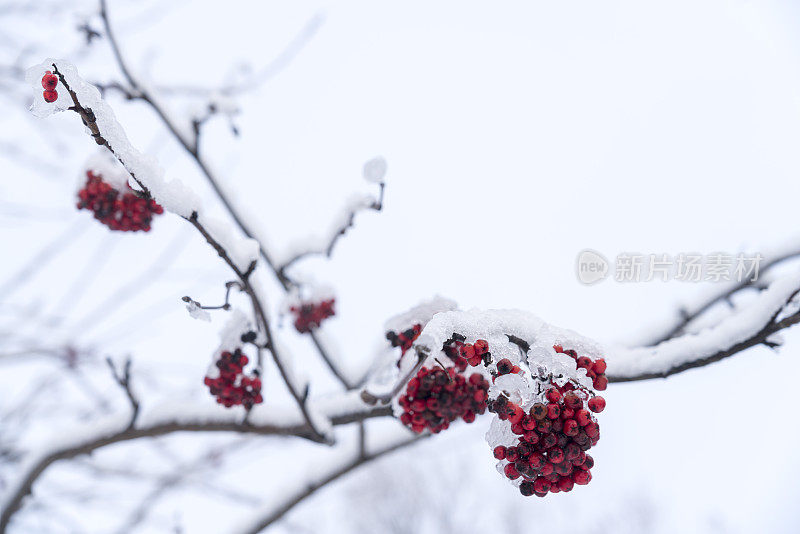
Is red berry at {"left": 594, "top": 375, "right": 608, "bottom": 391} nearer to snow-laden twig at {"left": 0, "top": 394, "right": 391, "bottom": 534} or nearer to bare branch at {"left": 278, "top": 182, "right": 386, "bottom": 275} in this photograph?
snow-laden twig at {"left": 0, "top": 394, "right": 391, "bottom": 534}

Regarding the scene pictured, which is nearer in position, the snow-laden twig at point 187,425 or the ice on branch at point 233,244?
the ice on branch at point 233,244

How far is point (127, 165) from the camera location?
4.31 feet

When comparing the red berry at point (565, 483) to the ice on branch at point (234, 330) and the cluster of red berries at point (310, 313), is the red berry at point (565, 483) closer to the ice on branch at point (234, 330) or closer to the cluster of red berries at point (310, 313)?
the ice on branch at point (234, 330)

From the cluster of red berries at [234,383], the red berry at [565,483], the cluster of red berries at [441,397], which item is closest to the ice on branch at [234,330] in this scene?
the cluster of red berries at [234,383]

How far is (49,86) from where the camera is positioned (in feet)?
4.09

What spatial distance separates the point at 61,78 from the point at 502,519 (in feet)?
47.0

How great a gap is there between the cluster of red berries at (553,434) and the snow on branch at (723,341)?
0.68 meters

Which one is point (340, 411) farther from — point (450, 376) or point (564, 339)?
point (564, 339)

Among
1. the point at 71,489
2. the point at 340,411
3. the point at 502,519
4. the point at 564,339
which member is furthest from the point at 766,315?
the point at 502,519

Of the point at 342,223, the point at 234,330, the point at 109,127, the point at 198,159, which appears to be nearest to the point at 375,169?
the point at 342,223

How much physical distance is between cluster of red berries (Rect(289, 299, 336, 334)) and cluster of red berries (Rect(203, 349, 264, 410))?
0.84 metres

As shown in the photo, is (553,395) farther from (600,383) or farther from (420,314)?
(420,314)

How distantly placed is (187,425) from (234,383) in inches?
19.3

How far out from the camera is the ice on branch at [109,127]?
4.01 ft
